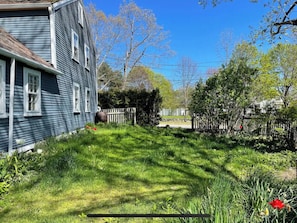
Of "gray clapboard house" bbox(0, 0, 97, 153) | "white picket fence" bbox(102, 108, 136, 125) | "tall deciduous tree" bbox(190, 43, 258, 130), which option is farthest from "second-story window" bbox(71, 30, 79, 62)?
"tall deciduous tree" bbox(190, 43, 258, 130)

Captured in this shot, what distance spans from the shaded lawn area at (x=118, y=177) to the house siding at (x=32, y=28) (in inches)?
148

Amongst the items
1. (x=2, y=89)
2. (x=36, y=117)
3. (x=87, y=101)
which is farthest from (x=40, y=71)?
(x=87, y=101)

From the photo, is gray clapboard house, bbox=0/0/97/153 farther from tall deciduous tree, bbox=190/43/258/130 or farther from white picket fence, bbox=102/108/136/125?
tall deciduous tree, bbox=190/43/258/130

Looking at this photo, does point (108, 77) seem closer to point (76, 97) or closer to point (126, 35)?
point (126, 35)

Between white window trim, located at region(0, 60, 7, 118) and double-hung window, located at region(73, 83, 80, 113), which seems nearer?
white window trim, located at region(0, 60, 7, 118)

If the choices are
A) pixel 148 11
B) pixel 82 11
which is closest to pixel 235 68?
pixel 82 11

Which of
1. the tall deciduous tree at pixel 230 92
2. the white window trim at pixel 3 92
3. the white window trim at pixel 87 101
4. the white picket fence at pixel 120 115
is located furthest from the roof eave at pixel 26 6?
the tall deciduous tree at pixel 230 92

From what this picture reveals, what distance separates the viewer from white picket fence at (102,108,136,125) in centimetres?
1591

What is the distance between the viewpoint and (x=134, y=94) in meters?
18.7

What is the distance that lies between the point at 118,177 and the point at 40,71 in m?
5.27

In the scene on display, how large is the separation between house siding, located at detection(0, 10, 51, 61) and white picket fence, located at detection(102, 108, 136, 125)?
7300 millimetres

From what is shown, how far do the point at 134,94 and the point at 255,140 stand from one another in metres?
10.6

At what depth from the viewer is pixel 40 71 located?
325 inches

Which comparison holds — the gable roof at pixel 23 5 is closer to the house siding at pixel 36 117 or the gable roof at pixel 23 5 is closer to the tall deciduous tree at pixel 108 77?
the house siding at pixel 36 117
